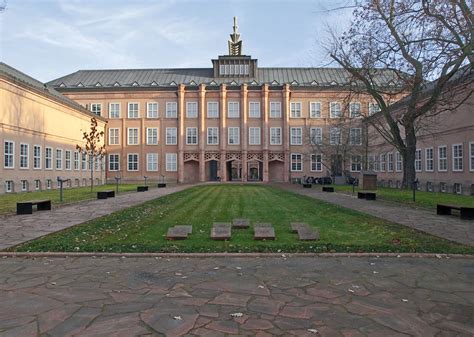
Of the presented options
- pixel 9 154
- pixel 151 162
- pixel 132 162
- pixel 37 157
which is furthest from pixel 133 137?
pixel 9 154

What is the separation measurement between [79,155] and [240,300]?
44.3 meters

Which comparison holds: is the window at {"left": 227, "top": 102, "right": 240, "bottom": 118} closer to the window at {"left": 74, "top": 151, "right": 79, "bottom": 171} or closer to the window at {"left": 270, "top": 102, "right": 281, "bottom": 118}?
the window at {"left": 270, "top": 102, "right": 281, "bottom": 118}

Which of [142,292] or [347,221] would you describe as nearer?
[142,292]

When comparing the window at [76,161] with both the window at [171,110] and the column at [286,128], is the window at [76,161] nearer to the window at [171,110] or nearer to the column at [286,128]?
the window at [171,110]

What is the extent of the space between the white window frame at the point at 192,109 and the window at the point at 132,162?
374 inches

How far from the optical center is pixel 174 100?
58781 mm

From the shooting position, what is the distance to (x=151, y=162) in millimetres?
59219

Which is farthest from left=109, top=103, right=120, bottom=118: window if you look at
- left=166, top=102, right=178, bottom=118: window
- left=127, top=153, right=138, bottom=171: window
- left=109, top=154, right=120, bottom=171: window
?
left=166, top=102, right=178, bottom=118: window

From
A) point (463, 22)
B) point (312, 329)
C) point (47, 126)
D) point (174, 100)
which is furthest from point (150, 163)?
point (312, 329)

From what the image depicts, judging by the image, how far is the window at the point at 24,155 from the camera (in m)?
33.6

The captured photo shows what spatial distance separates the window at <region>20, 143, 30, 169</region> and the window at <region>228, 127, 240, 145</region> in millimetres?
29271

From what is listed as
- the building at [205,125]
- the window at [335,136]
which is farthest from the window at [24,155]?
the window at [335,136]

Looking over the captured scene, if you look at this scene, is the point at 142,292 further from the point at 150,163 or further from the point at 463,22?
the point at 150,163

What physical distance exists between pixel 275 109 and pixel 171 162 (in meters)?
16.4
